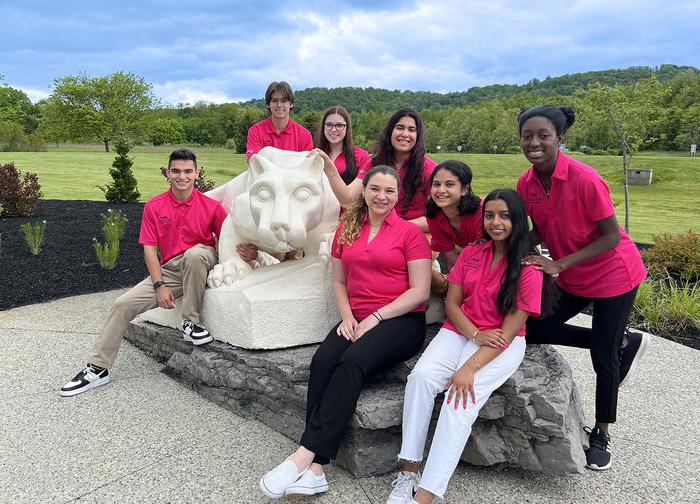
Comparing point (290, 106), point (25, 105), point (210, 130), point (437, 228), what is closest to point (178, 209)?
point (290, 106)

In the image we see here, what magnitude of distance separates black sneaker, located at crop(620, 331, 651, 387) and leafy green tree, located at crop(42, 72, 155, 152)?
46.5 m

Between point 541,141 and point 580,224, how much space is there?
19.8 inches

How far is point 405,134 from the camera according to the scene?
3.68 metres

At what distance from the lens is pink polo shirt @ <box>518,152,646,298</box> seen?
2.76m

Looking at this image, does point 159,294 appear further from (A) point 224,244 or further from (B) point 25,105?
(B) point 25,105

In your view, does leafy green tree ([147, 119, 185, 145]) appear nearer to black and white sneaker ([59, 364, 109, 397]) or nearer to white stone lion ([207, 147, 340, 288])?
black and white sneaker ([59, 364, 109, 397])

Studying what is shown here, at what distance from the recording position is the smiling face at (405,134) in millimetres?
3678

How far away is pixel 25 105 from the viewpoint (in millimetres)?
57531

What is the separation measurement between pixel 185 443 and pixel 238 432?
1.10 ft

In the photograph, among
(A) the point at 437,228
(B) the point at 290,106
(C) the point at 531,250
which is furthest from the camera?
(B) the point at 290,106

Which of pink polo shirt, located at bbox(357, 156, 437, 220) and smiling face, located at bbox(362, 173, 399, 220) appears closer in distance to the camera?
smiling face, located at bbox(362, 173, 399, 220)

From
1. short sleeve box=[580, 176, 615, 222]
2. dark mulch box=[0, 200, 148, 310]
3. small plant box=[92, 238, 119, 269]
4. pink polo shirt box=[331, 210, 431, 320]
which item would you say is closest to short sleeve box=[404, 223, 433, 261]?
pink polo shirt box=[331, 210, 431, 320]

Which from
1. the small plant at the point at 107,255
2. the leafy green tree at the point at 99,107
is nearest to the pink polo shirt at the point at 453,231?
the small plant at the point at 107,255

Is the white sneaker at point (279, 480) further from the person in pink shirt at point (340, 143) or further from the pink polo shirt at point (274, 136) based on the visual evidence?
the pink polo shirt at point (274, 136)
